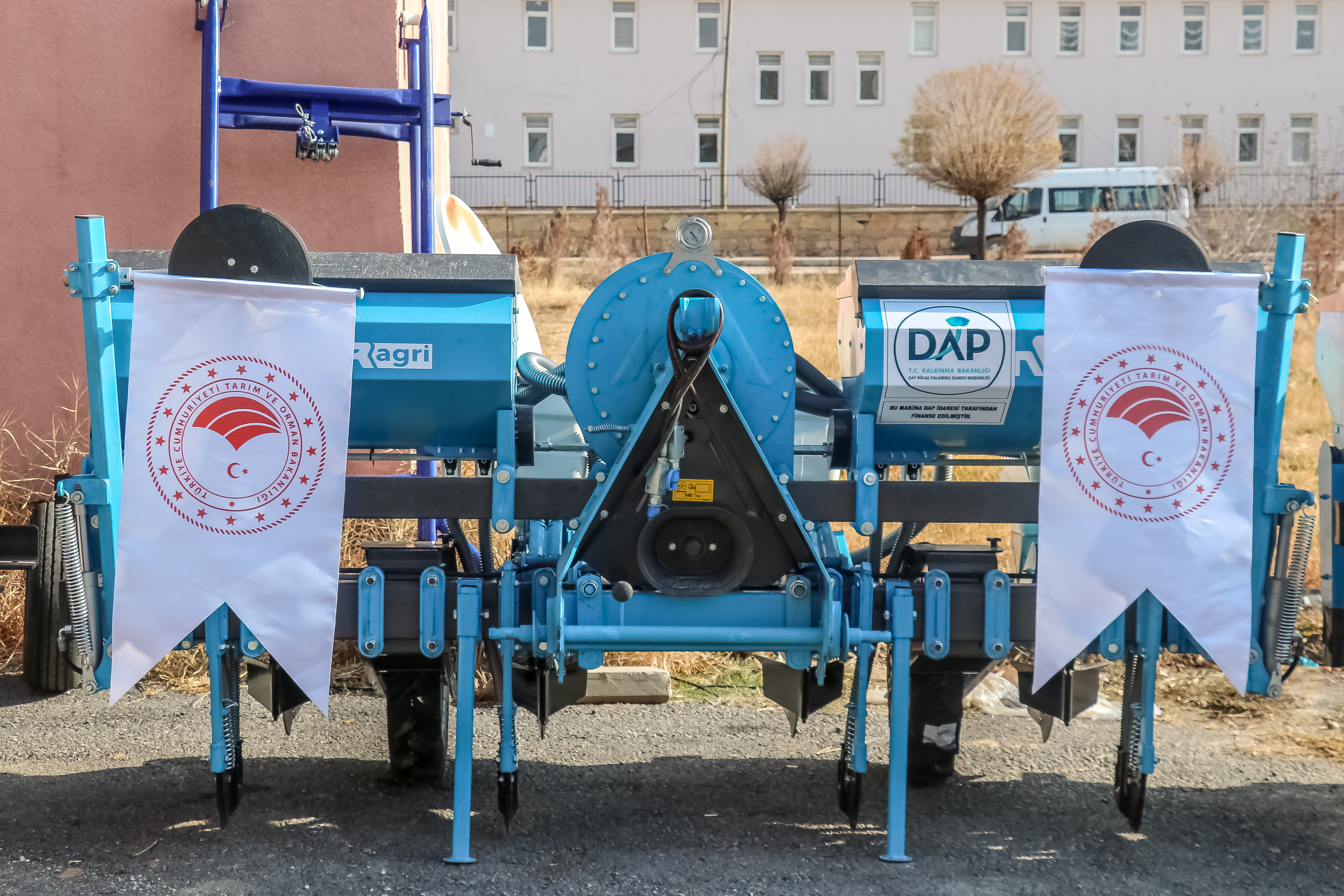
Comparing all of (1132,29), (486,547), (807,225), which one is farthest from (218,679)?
(1132,29)

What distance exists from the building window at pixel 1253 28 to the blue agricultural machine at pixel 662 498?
124 ft

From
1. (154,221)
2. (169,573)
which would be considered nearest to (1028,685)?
(169,573)

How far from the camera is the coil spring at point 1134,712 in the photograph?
3787 mm

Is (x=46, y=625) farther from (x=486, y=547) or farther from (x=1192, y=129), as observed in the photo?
(x=1192, y=129)

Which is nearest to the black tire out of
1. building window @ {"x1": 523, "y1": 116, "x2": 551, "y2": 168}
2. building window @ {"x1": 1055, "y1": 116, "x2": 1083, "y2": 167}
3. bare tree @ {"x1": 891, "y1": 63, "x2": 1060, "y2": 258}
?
bare tree @ {"x1": 891, "y1": 63, "x2": 1060, "y2": 258}

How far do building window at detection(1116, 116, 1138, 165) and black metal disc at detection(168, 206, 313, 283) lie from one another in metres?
37.3

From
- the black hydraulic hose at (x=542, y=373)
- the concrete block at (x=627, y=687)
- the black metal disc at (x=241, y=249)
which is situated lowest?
the concrete block at (x=627, y=687)

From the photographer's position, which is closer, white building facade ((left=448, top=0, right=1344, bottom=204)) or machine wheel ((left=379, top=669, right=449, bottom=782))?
machine wheel ((left=379, top=669, right=449, bottom=782))

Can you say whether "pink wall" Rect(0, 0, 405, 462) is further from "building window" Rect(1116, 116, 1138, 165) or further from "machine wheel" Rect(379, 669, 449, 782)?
"building window" Rect(1116, 116, 1138, 165)

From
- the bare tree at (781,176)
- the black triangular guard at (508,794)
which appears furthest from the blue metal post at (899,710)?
the bare tree at (781,176)

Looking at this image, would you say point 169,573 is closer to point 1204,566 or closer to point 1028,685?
point 1028,685

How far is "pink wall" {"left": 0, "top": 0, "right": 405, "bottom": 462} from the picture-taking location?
6.60 metres

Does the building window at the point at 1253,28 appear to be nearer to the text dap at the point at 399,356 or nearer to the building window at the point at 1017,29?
the building window at the point at 1017,29

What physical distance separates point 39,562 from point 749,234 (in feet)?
88.4
